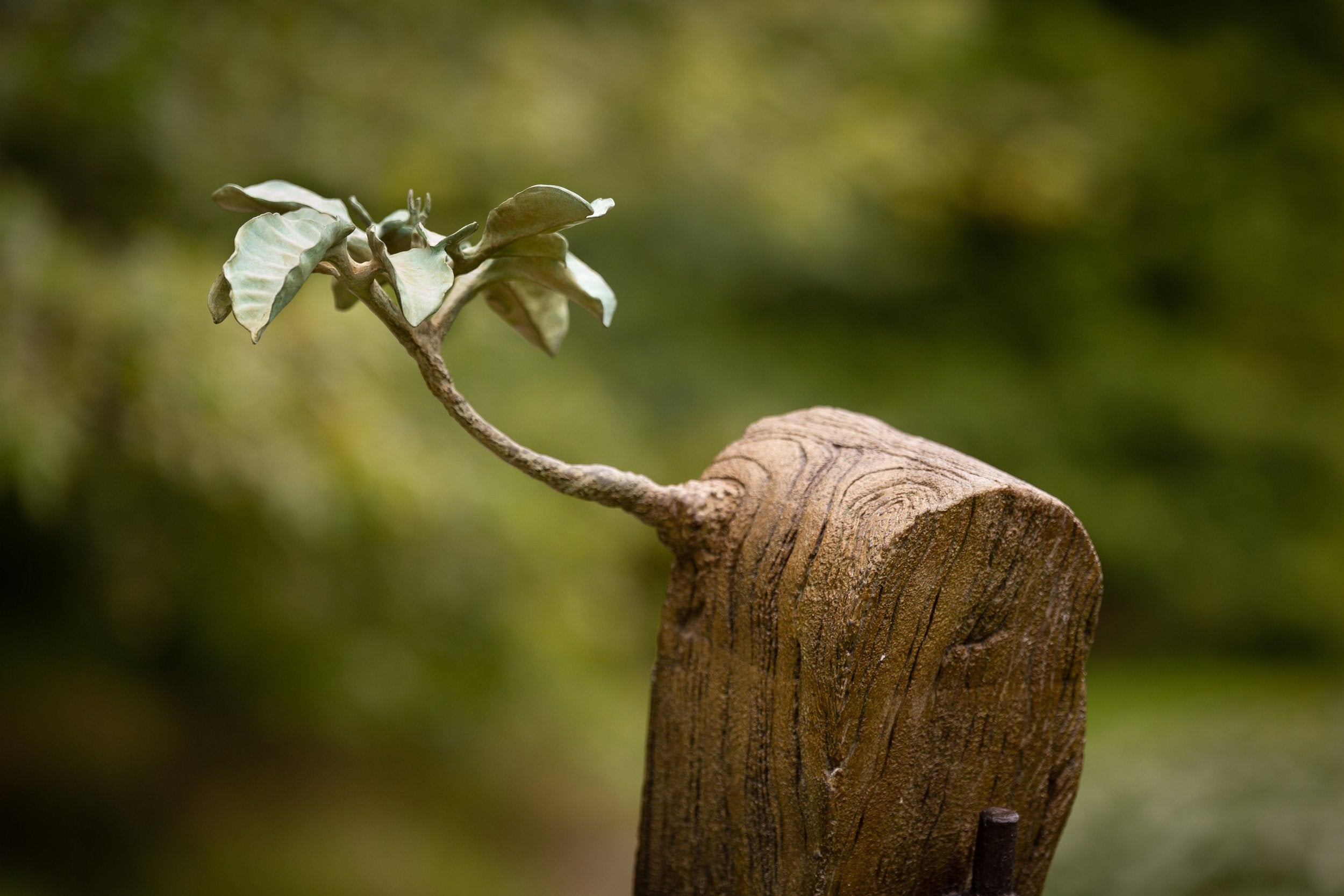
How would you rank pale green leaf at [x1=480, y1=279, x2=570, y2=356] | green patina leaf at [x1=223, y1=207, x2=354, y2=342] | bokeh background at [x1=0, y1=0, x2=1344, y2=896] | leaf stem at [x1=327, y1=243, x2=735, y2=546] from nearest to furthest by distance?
green patina leaf at [x1=223, y1=207, x2=354, y2=342] → leaf stem at [x1=327, y1=243, x2=735, y2=546] → pale green leaf at [x1=480, y1=279, x2=570, y2=356] → bokeh background at [x1=0, y1=0, x2=1344, y2=896]

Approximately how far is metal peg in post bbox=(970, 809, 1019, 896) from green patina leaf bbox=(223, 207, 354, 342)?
0.65 meters

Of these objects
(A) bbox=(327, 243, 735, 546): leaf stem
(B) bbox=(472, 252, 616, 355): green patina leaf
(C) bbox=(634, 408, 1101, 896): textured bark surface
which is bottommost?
(C) bbox=(634, 408, 1101, 896): textured bark surface

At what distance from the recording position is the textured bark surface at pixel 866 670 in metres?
0.86

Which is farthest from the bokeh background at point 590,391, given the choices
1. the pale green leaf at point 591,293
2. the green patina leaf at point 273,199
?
the pale green leaf at point 591,293

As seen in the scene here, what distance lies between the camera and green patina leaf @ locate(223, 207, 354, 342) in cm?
73

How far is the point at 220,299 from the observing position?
2.67 ft

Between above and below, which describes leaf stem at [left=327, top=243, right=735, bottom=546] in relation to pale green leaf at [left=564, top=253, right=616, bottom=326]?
below

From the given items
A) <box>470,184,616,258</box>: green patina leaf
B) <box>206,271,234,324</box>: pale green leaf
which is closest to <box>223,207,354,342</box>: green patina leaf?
<box>206,271,234,324</box>: pale green leaf

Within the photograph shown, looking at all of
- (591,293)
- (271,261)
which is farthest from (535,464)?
(271,261)

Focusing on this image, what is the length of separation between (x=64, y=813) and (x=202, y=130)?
1.55 m

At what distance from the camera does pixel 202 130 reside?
221 cm

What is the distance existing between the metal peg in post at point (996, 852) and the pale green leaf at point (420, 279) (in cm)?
58

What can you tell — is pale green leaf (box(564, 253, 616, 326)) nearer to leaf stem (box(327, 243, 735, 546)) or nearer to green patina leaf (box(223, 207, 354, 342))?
leaf stem (box(327, 243, 735, 546))

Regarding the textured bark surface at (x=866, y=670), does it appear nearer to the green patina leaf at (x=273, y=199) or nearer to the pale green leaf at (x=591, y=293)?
the pale green leaf at (x=591, y=293)
